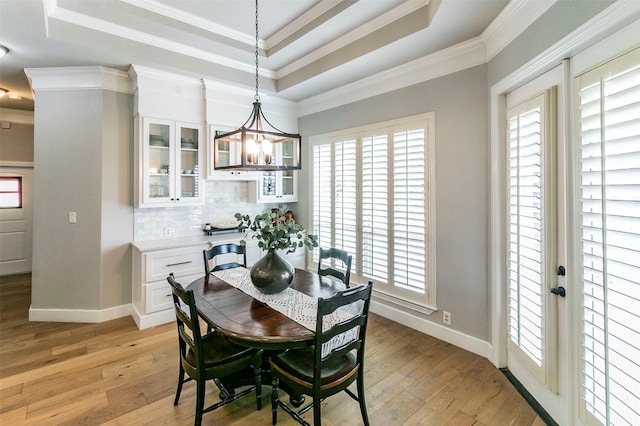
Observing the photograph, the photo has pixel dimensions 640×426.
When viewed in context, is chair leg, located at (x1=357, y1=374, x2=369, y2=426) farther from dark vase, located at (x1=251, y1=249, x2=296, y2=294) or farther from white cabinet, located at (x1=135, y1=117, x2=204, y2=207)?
white cabinet, located at (x1=135, y1=117, x2=204, y2=207)

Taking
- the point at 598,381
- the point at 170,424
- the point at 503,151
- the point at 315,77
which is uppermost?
the point at 315,77

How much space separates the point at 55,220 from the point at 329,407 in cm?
376

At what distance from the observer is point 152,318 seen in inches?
138

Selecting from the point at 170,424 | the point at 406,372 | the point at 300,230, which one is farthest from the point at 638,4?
the point at 170,424

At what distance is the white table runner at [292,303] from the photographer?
1.90m

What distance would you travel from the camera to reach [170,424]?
2.05 metres

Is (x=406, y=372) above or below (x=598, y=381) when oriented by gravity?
below

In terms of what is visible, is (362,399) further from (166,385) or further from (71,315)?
(71,315)

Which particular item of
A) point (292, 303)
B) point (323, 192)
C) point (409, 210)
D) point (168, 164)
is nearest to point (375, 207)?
point (409, 210)

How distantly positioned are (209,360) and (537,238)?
2.37 meters

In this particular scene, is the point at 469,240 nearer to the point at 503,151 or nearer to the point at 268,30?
the point at 503,151

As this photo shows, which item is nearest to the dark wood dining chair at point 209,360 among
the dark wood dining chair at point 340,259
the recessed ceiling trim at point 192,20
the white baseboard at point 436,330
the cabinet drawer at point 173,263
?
the dark wood dining chair at point 340,259

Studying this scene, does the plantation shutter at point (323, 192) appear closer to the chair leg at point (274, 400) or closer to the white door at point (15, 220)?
the chair leg at point (274, 400)

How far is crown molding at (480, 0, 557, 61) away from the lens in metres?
2.04
